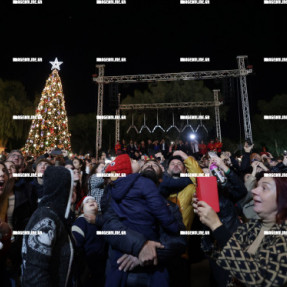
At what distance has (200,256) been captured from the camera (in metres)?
3.61

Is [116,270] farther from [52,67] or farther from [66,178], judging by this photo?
[52,67]

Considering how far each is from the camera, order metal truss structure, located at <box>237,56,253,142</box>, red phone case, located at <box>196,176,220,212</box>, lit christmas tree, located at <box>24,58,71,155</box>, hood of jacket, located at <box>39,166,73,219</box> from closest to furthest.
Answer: red phone case, located at <box>196,176,220,212</box>
hood of jacket, located at <box>39,166,73,219</box>
lit christmas tree, located at <box>24,58,71,155</box>
metal truss structure, located at <box>237,56,253,142</box>

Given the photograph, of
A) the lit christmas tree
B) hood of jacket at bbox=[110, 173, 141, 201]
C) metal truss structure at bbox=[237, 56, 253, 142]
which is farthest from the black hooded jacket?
metal truss structure at bbox=[237, 56, 253, 142]

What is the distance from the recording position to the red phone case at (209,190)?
1695mm

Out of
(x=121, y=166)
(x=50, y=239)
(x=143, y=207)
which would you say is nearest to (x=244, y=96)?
(x=121, y=166)

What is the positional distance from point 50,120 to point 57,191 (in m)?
14.5

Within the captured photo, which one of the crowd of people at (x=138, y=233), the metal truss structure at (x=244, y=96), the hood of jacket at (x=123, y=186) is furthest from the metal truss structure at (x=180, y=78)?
the hood of jacket at (x=123, y=186)

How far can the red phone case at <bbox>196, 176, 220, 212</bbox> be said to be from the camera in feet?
5.56

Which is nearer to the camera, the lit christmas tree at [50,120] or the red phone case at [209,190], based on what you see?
the red phone case at [209,190]

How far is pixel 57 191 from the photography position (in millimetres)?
1865

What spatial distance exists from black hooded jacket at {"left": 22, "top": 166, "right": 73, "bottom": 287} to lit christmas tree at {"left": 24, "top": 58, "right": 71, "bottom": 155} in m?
14.0

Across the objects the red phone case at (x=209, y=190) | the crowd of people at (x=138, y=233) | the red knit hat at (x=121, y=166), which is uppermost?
the red knit hat at (x=121, y=166)

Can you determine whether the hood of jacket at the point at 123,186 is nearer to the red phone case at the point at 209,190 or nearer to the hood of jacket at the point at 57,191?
the hood of jacket at the point at 57,191

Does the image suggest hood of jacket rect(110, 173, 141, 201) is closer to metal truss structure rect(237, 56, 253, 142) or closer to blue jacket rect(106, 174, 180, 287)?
blue jacket rect(106, 174, 180, 287)
